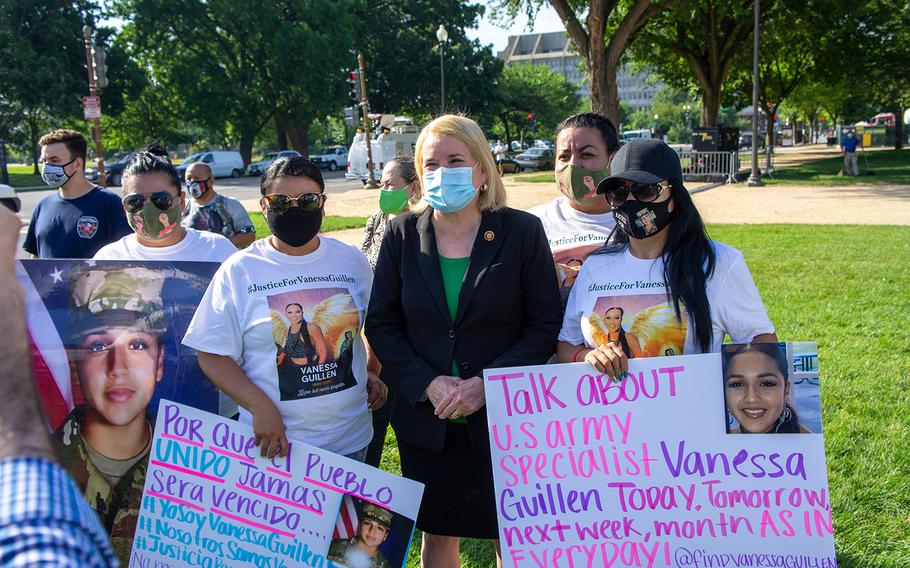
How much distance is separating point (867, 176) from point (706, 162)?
555cm

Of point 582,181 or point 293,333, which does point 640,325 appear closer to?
point 582,181

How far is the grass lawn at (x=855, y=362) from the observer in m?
3.71

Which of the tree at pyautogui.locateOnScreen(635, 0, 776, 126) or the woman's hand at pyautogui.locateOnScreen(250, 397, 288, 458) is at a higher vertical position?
the tree at pyautogui.locateOnScreen(635, 0, 776, 126)

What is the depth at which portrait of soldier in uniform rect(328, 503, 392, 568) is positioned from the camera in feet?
8.94

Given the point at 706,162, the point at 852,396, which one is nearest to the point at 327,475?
the point at 852,396

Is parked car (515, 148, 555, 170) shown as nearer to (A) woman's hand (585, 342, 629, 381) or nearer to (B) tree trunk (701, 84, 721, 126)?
(B) tree trunk (701, 84, 721, 126)

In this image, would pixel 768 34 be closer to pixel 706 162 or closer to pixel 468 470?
pixel 706 162

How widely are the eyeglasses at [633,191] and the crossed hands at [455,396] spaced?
851 mm

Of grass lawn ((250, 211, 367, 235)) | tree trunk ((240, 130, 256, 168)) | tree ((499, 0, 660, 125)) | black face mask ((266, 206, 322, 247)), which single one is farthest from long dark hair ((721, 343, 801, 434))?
tree trunk ((240, 130, 256, 168))

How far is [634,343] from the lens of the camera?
273 centimetres

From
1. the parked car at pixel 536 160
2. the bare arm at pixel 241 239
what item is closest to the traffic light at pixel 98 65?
the bare arm at pixel 241 239

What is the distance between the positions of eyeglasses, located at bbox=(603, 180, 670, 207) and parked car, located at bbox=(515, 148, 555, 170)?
37470 millimetres

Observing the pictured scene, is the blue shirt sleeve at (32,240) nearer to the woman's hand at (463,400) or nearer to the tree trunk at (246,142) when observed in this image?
the woman's hand at (463,400)

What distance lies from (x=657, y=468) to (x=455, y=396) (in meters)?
0.79
